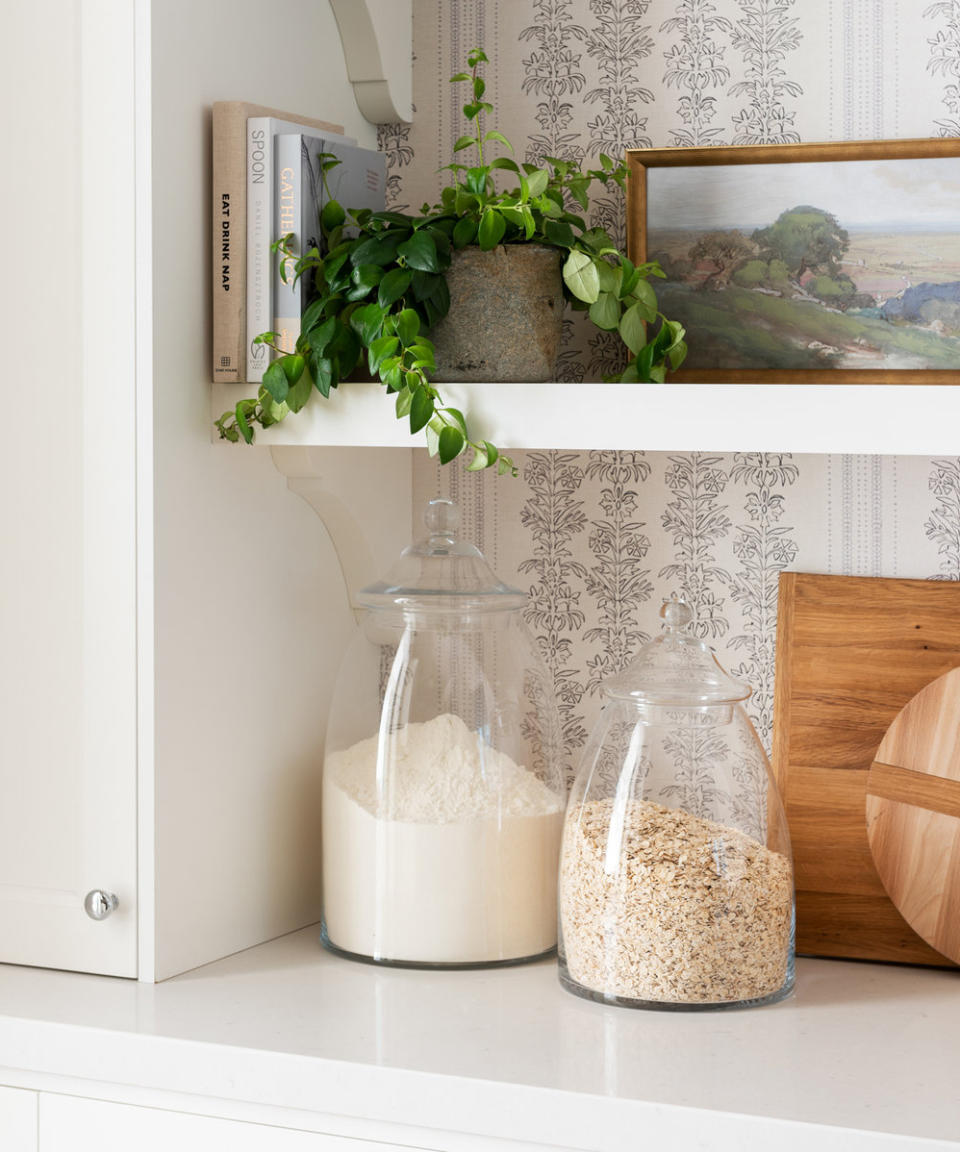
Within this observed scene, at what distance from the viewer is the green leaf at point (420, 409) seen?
107 centimetres

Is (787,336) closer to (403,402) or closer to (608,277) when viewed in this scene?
(608,277)

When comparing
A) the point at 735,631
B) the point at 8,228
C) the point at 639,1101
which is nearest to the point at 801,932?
the point at 735,631

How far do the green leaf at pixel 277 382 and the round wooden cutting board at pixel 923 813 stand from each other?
60 centimetres

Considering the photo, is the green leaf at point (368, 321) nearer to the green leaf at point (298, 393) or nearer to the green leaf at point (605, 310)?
the green leaf at point (298, 393)

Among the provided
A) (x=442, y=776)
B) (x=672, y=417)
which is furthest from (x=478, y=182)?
(x=442, y=776)

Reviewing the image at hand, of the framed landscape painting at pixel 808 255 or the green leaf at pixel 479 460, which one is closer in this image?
the green leaf at pixel 479 460

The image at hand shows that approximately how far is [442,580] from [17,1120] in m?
0.55

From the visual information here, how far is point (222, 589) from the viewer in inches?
47.0

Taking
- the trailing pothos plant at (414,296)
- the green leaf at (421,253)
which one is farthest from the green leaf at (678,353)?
the green leaf at (421,253)

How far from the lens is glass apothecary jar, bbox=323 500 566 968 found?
1.17 meters

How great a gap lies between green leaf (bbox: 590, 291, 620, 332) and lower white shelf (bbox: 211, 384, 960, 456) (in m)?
0.11

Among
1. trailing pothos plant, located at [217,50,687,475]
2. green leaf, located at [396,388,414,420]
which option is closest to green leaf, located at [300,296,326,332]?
trailing pothos plant, located at [217,50,687,475]

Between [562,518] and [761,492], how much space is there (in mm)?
202

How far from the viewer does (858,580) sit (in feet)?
4.17
